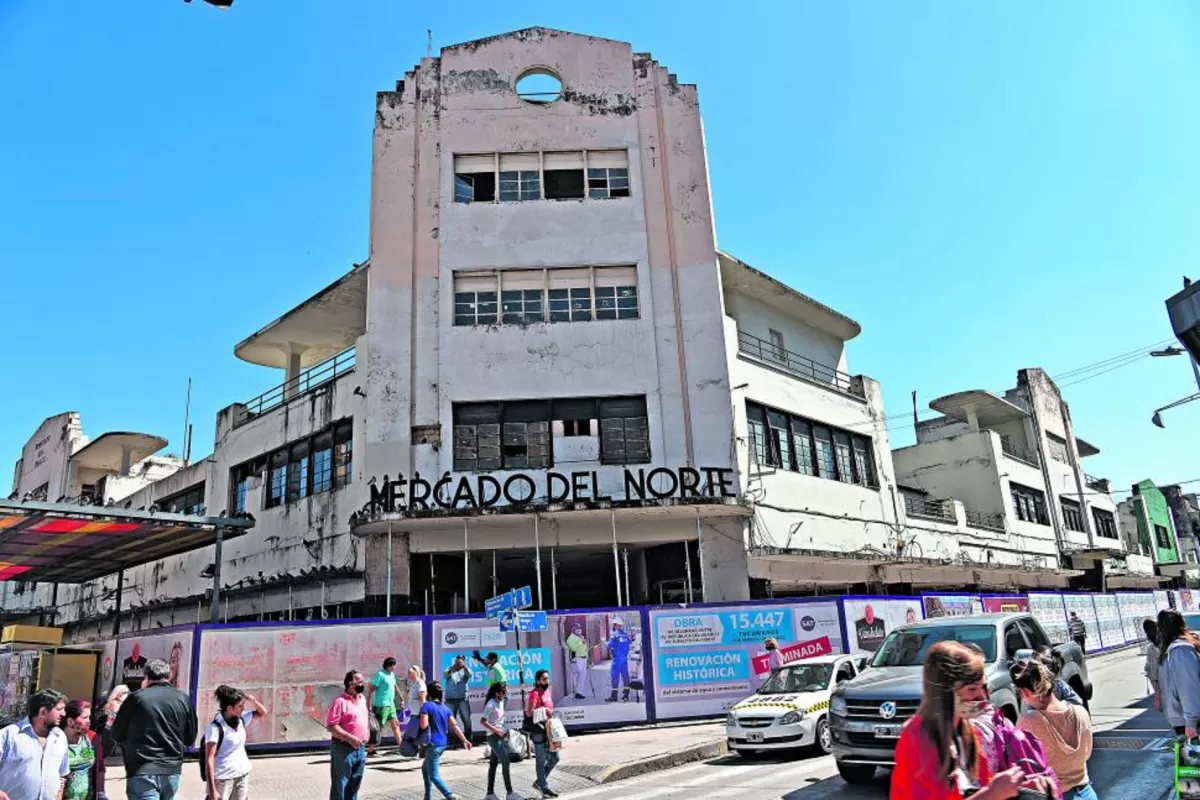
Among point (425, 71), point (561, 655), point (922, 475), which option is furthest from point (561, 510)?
point (922, 475)

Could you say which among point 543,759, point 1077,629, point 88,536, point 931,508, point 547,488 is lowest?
point 543,759

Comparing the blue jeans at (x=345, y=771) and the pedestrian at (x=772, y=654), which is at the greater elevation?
the pedestrian at (x=772, y=654)

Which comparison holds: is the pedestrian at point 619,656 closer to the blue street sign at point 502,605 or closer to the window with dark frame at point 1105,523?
the blue street sign at point 502,605

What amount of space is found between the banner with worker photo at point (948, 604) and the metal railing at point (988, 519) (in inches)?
404

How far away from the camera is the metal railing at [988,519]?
109 ft

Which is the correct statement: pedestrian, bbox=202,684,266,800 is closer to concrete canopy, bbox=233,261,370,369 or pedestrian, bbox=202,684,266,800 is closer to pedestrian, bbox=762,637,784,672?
pedestrian, bbox=762,637,784,672

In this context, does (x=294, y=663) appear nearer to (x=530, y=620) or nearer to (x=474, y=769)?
(x=474, y=769)

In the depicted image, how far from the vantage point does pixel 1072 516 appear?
41.3 meters

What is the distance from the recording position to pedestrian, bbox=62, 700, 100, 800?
6.59 meters

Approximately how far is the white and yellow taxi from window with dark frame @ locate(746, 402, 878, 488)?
28.7 feet

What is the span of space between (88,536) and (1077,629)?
27.0 metres

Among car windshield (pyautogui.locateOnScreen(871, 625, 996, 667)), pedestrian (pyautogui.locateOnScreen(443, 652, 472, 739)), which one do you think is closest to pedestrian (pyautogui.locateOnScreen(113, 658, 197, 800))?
car windshield (pyautogui.locateOnScreen(871, 625, 996, 667))

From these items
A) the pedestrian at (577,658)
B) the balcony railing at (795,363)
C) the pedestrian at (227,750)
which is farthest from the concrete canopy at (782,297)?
the pedestrian at (227,750)

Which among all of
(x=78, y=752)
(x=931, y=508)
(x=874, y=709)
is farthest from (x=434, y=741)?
(x=931, y=508)
